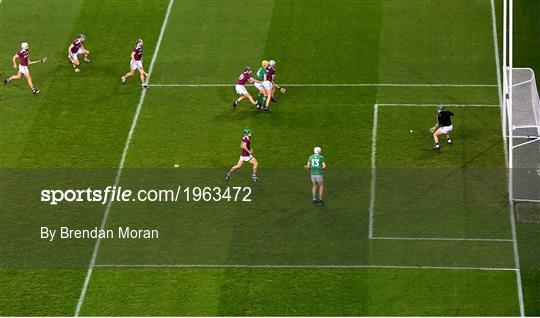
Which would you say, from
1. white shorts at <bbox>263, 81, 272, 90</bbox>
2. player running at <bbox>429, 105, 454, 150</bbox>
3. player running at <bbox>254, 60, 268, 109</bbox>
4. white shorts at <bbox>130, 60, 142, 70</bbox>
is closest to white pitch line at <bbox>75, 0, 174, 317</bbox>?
white shorts at <bbox>130, 60, 142, 70</bbox>

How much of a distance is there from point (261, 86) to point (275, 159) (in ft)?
11.3

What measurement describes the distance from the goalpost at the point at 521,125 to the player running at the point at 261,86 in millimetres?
7641

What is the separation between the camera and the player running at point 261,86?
44.1 metres

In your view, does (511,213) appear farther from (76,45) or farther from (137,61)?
(76,45)

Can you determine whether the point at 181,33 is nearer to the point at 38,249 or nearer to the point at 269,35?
the point at 269,35

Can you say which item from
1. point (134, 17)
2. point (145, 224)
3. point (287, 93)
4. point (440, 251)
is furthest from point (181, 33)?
point (440, 251)

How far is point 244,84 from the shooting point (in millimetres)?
44594

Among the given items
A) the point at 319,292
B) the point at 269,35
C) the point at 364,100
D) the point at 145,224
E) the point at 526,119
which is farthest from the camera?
the point at 269,35

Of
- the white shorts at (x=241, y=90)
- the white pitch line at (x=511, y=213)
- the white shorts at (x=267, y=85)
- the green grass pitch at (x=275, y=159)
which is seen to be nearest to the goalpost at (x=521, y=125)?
the white pitch line at (x=511, y=213)

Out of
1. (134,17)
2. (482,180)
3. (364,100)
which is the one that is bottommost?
(482,180)

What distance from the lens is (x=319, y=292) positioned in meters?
36.1

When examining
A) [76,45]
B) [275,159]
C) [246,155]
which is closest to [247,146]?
[246,155]

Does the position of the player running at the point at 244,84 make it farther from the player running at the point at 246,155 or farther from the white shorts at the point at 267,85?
the player running at the point at 246,155

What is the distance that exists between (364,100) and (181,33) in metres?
8.00
